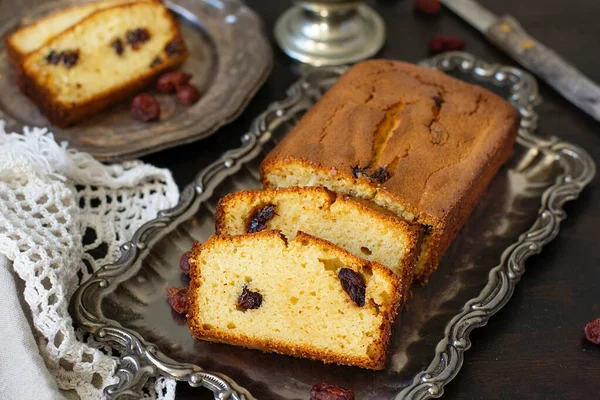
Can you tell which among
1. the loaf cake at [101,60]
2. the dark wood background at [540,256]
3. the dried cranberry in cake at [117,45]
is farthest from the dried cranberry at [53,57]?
the dark wood background at [540,256]

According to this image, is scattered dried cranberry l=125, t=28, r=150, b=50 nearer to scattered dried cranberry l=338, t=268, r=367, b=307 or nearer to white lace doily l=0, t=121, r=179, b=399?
white lace doily l=0, t=121, r=179, b=399

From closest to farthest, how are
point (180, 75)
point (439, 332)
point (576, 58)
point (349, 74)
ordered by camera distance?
point (439, 332), point (349, 74), point (180, 75), point (576, 58)

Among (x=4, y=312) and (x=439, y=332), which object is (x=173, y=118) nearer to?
(x=4, y=312)

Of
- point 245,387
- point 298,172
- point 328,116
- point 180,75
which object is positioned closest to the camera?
point 245,387

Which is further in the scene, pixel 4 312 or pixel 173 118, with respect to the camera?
pixel 173 118

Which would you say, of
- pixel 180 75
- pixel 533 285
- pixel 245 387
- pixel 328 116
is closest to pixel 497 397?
pixel 533 285

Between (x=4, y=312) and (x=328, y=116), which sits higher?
(x=328, y=116)

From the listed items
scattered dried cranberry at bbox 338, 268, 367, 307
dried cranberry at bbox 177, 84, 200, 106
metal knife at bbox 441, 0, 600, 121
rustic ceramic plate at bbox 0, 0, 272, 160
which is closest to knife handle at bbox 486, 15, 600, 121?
metal knife at bbox 441, 0, 600, 121
